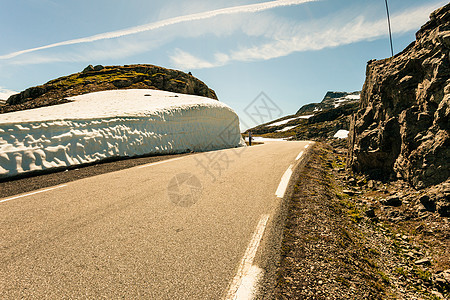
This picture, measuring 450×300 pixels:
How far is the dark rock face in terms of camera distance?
3.89 metres

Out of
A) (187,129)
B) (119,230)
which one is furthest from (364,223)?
(187,129)

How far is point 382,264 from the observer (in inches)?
106

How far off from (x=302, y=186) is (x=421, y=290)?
10.5ft

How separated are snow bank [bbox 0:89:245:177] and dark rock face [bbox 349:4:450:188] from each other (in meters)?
10.7

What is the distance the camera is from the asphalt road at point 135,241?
2.12 metres

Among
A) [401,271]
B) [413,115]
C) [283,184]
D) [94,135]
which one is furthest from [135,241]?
[94,135]

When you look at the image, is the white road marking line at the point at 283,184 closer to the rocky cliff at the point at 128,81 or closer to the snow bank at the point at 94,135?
the snow bank at the point at 94,135

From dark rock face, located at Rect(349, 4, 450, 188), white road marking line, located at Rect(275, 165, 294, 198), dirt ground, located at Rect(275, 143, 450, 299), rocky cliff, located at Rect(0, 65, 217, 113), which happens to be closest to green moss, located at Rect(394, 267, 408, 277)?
dirt ground, located at Rect(275, 143, 450, 299)

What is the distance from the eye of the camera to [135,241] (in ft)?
9.61

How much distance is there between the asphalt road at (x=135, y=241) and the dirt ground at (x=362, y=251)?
0.46 meters

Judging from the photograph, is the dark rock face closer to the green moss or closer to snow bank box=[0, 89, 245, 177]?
the green moss

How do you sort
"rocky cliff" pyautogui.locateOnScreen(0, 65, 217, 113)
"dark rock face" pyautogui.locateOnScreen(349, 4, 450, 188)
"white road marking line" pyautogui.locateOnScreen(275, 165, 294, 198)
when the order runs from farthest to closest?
"rocky cliff" pyautogui.locateOnScreen(0, 65, 217, 113) → "white road marking line" pyautogui.locateOnScreen(275, 165, 294, 198) → "dark rock face" pyautogui.locateOnScreen(349, 4, 450, 188)

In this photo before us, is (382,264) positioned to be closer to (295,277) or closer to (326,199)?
(295,277)

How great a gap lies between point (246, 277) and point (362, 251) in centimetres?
180
